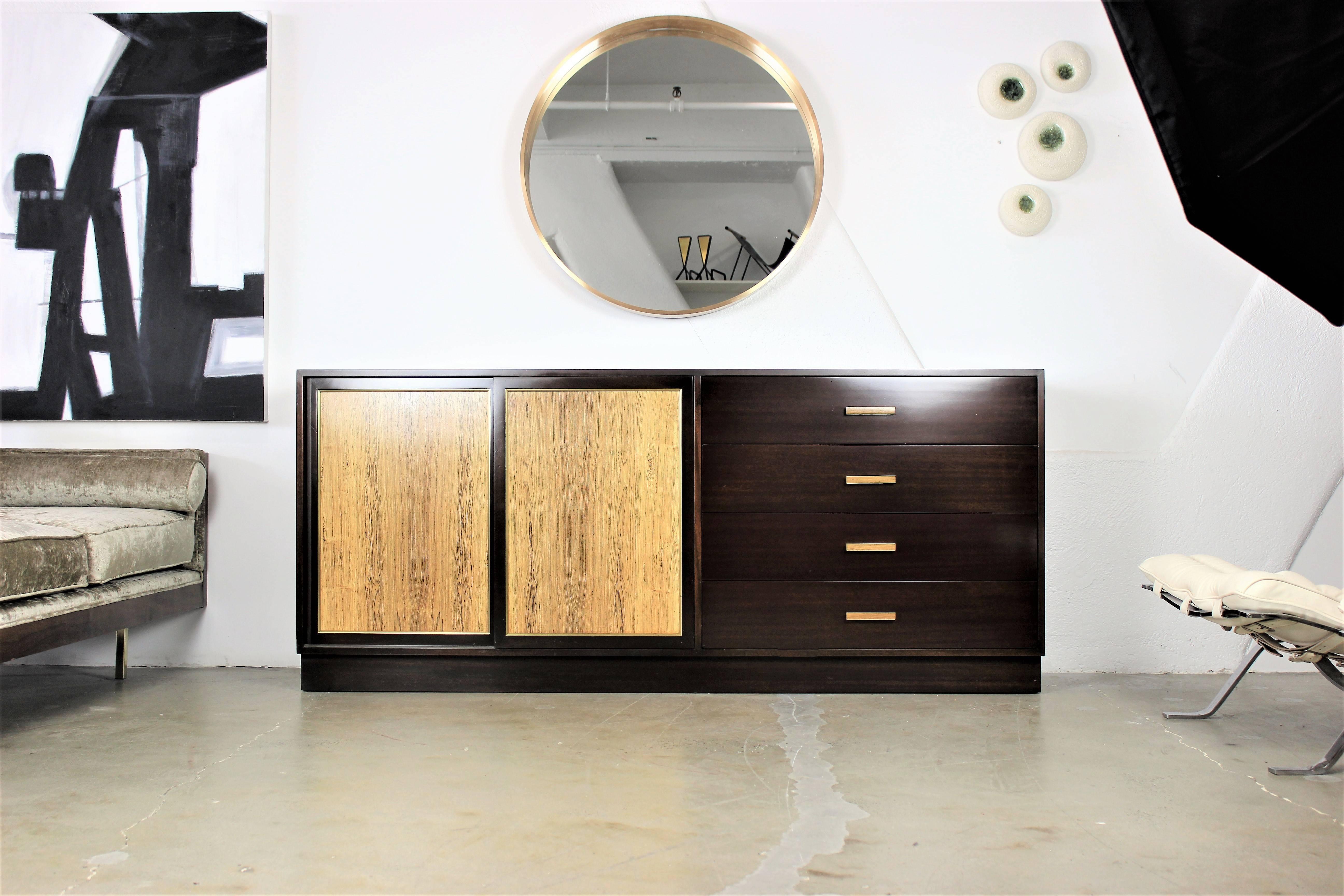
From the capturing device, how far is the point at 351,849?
4.63 ft

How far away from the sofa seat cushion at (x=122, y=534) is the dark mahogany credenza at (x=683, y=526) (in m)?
0.47

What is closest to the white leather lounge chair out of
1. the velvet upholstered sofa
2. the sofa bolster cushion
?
the velvet upholstered sofa

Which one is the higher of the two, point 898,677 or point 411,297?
point 411,297

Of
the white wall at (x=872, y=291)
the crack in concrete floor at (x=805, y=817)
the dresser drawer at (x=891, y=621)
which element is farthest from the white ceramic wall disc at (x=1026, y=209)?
the crack in concrete floor at (x=805, y=817)

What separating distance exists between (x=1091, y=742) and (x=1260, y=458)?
4.54 feet

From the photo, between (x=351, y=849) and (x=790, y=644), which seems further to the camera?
(x=790, y=644)

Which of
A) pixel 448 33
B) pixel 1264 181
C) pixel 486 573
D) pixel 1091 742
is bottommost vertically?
pixel 1091 742

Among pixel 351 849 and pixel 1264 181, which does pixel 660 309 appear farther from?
pixel 1264 181

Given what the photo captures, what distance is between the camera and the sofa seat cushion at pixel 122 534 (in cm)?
215

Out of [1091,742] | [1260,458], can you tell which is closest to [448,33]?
[1091,742]

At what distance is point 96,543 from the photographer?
215 cm

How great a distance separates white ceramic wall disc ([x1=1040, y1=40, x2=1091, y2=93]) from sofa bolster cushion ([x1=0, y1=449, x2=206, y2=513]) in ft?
10.4

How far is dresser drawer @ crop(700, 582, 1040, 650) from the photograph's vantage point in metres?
2.33

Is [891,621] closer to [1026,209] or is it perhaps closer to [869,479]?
[869,479]
